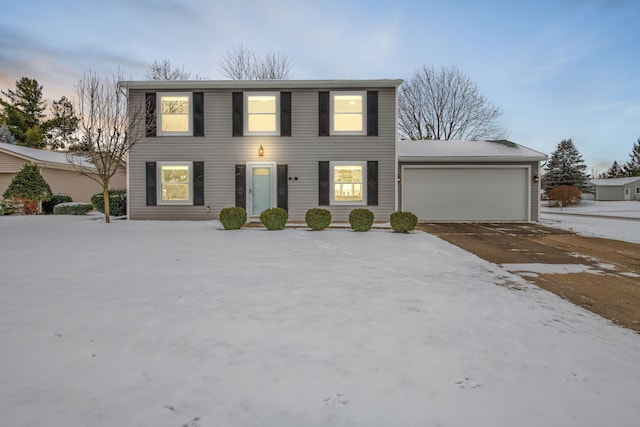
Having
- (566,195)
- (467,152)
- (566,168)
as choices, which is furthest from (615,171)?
(467,152)

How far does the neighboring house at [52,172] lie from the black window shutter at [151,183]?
20.7 ft

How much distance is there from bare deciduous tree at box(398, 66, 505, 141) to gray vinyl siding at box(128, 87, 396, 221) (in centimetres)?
1323

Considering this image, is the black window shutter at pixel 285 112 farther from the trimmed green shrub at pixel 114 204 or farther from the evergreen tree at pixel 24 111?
the evergreen tree at pixel 24 111

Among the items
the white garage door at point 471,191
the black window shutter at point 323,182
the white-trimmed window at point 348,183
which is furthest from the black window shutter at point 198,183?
the white garage door at point 471,191

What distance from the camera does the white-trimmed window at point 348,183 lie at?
1144cm

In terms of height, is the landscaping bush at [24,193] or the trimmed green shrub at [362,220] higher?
the landscaping bush at [24,193]

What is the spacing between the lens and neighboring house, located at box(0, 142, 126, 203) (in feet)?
52.0

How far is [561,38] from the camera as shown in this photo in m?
15.7

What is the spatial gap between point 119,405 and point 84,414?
0.15 metres

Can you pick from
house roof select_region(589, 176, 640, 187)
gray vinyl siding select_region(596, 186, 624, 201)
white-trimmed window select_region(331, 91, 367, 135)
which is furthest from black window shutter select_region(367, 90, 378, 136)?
gray vinyl siding select_region(596, 186, 624, 201)

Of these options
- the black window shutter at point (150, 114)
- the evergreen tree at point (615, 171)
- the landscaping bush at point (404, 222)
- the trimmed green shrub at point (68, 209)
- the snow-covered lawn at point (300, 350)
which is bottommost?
the snow-covered lawn at point (300, 350)

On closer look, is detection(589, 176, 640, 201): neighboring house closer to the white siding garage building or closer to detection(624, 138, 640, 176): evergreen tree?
detection(624, 138, 640, 176): evergreen tree

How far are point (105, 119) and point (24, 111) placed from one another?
26460 mm

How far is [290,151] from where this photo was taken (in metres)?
11.4
